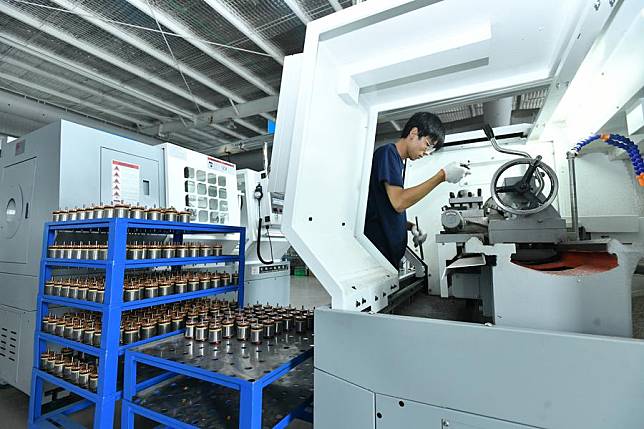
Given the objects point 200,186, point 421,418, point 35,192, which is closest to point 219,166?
point 200,186

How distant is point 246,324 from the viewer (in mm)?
1424

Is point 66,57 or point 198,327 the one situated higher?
point 66,57

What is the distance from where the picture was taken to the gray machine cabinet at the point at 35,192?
1.80m

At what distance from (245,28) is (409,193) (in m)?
1.95

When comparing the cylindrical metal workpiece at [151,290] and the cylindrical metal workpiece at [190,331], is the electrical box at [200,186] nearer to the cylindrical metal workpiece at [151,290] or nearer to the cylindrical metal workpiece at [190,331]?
the cylindrical metal workpiece at [151,290]

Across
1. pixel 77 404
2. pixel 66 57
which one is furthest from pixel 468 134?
pixel 66 57

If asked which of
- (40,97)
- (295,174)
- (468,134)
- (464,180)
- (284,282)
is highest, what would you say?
(40,97)

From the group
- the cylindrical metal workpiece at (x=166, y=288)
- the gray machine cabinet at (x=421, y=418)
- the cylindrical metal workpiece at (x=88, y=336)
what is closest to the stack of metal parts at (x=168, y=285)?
the cylindrical metal workpiece at (x=166, y=288)

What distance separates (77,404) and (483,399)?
2.11 meters

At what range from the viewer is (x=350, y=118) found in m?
1.27

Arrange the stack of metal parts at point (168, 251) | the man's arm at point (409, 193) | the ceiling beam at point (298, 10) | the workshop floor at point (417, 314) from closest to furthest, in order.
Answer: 1. the workshop floor at point (417, 314)
2. the man's arm at point (409, 193)
3. the stack of metal parts at point (168, 251)
4. the ceiling beam at point (298, 10)

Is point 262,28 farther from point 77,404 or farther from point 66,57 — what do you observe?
point 77,404

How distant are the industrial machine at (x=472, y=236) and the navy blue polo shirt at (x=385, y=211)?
0.20 feet

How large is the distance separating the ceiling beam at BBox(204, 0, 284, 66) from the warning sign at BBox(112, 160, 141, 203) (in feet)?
3.98
